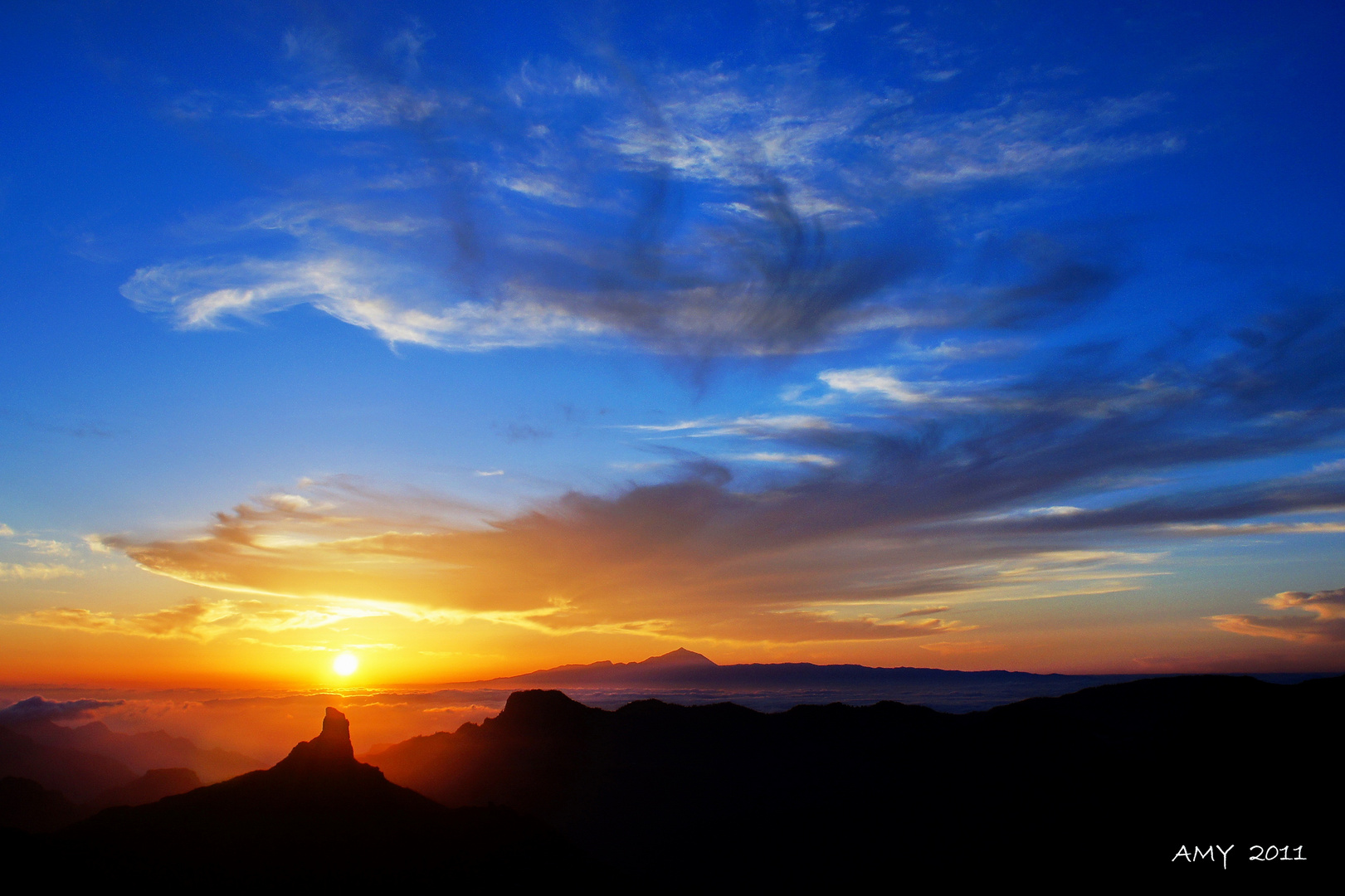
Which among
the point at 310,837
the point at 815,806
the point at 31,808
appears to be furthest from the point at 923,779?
the point at 31,808

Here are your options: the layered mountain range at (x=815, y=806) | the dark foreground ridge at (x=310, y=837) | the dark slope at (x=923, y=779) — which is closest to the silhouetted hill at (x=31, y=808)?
the dark slope at (x=923, y=779)

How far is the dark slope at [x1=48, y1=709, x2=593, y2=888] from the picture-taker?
83500mm

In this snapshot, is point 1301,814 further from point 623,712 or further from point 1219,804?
point 623,712

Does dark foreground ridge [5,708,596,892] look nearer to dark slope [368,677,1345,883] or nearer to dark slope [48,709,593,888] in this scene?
dark slope [48,709,593,888]

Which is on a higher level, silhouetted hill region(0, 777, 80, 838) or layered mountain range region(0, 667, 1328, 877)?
layered mountain range region(0, 667, 1328, 877)

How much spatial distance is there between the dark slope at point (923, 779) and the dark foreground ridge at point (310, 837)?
32043 mm

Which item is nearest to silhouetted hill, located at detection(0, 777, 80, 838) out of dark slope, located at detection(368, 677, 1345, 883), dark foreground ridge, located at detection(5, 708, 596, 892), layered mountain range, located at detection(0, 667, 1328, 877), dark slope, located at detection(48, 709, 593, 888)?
dark slope, located at detection(368, 677, 1345, 883)

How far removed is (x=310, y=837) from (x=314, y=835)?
0.53m

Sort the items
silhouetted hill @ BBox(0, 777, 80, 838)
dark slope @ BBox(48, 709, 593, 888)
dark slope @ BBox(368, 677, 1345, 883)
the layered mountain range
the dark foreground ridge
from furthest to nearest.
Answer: silhouetted hill @ BBox(0, 777, 80, 838) < dark slope @ BBox(368, 677, 1345, 883) < the layered mountain range < dark slope @ BBox(48, 709, 593, 888) < the dark foreground ridge

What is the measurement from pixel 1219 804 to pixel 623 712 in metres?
117

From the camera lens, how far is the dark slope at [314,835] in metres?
83.5

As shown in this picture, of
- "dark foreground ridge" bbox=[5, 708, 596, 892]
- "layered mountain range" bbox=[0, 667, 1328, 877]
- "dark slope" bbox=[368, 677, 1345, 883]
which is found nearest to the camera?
"dark foreground ridge" bbox=[5, 708, 596, 892]

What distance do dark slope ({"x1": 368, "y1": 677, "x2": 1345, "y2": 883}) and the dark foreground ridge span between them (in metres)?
32.0

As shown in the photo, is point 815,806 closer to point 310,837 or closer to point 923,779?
point 923,779
